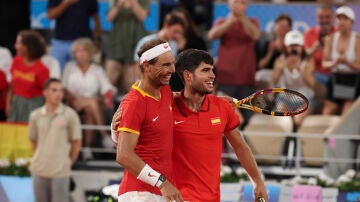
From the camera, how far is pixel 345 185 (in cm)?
1115

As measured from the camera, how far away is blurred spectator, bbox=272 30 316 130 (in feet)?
39.9

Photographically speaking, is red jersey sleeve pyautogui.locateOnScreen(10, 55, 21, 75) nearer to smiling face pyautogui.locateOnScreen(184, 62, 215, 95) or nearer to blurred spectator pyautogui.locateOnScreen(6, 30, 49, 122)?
blurred spectator pyautogui.locateOnScreen(6, 30, 49, 122)

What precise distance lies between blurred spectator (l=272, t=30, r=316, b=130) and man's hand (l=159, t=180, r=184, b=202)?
5.24 metres

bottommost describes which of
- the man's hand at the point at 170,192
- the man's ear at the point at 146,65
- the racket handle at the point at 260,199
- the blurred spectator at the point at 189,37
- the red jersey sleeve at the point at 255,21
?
the racket handle at the point at 260,199

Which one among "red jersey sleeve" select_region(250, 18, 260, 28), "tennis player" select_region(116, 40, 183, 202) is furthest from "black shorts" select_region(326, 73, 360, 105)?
"tennis player" select_region(116, 40, 183, 202)

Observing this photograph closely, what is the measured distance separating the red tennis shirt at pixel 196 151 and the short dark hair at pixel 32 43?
4.82 meters

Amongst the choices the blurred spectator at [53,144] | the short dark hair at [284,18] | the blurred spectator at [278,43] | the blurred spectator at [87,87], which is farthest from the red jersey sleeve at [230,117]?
the short dark hair at [284,18]

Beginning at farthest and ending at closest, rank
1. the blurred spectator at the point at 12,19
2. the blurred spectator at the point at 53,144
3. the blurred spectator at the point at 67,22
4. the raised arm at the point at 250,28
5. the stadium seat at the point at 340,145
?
1. the blurred spectator at the point at 12,19
2. the blurred spectator at the point at 67,22
3. the raised arm at the point at 250,28
4. the stadium seat at the point at 340,145
5. the blurred spectator at the point at 53,144

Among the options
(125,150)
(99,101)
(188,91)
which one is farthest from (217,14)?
(125,150)

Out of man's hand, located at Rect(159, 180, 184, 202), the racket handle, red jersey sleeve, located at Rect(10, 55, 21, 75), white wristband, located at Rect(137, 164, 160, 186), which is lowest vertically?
the racket handle

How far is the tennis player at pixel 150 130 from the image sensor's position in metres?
7.16

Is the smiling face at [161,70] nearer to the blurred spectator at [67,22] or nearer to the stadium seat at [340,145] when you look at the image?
the stadium seat at [340,145]

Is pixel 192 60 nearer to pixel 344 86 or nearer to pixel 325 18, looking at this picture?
pixel 344 86

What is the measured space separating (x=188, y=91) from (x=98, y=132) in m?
5.14
